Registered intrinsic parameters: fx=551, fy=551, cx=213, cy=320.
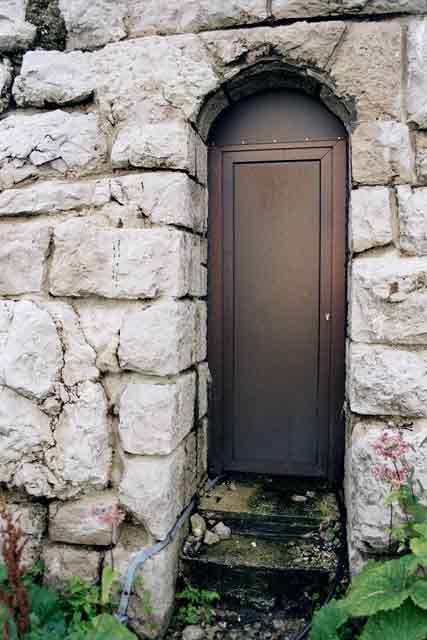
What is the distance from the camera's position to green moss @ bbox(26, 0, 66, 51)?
2.36 m

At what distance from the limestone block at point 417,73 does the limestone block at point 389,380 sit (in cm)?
88

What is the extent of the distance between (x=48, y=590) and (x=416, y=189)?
6.97 feet

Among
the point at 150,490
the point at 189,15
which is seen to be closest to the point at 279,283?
the point at 150,490

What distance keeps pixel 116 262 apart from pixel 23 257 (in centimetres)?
40

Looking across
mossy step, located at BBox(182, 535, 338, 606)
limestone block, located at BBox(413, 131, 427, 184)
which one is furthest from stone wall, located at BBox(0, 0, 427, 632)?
mossy step, located at BBox(182, 535, 338, 606)

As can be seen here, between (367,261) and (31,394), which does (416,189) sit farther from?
(31,394)

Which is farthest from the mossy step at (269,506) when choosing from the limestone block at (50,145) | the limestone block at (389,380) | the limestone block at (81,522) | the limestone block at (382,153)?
the limestone block at (50,145)

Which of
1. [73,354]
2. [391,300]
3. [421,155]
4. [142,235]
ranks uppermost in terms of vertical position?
[421,155]

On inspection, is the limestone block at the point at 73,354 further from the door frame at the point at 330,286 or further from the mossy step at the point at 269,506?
the mossy step at the point at 269,506

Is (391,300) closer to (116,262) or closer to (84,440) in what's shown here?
(116,262)

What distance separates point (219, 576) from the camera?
229cm

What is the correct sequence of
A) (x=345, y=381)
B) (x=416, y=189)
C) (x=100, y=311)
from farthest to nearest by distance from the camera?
1. (x=345, y=381)
2. (x=100, y=311)
3. (x=416, y=189)

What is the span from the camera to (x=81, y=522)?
225cm

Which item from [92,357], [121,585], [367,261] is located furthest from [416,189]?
[121,585]
